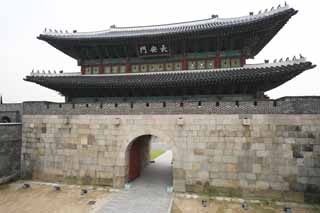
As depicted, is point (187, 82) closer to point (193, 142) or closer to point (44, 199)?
point (193, 142)

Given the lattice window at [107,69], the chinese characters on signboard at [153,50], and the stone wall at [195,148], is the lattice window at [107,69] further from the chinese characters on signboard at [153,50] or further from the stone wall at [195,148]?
the stone wall at [195,148]

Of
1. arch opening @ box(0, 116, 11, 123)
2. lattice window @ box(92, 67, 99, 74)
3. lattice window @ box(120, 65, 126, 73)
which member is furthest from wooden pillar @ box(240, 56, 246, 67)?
arch opening @ box(0, 116, 11, 123)

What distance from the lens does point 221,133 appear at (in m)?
8.83

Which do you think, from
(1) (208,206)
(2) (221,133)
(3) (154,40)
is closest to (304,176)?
(2) (221,133)

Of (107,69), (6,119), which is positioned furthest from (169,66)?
(6,119)

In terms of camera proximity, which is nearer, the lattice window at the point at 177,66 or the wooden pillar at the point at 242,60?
→ the wooden pillar at the point at 242,60

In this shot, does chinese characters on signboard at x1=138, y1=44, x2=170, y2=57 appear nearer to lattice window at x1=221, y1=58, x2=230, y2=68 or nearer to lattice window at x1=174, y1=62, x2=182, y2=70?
lattice window at x1=174, y1=62, x2=182, y2=70

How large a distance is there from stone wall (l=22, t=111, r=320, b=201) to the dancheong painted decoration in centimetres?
180

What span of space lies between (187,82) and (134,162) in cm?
603

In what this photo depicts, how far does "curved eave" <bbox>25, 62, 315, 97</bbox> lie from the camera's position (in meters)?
8.84

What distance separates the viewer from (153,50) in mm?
11430

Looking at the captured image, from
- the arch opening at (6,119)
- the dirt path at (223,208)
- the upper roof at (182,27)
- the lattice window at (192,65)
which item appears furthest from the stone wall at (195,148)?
the upper roof at (182,27)

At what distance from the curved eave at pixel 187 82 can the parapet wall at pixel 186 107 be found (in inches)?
40.4

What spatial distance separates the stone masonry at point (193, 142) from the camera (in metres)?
8.15
